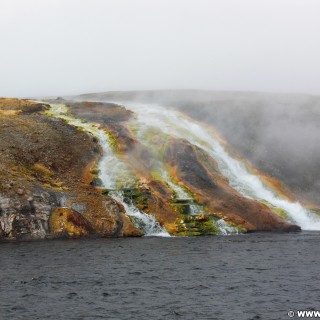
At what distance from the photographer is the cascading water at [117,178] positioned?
4819 cm

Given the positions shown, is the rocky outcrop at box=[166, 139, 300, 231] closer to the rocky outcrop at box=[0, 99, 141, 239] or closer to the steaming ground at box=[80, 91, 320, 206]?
the rocky outcrop at box=[0, 99, 141, 239]

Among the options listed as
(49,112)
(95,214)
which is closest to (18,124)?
(49,112)

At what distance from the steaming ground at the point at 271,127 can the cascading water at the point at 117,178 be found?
19599mm

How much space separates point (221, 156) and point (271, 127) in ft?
51.2

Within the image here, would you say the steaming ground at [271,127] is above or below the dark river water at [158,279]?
above

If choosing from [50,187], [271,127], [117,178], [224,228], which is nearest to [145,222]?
[117,178]

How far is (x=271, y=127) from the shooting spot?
7650 centimetres

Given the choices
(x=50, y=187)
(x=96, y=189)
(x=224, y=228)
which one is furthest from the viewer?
(x=96, y=189)

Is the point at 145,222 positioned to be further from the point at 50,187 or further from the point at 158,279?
the point at 158,279

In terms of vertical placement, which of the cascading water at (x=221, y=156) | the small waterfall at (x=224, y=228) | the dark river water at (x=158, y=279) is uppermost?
the cascading water at (x=221, y=156)

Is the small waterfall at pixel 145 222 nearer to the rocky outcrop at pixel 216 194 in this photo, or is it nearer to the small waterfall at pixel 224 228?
the small waterfall at pixel 224 228

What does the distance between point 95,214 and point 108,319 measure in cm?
2426

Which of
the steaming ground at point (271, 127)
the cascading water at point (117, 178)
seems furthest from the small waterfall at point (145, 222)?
the steaming ground at point (271, 127)

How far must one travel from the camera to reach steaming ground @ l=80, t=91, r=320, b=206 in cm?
6519
